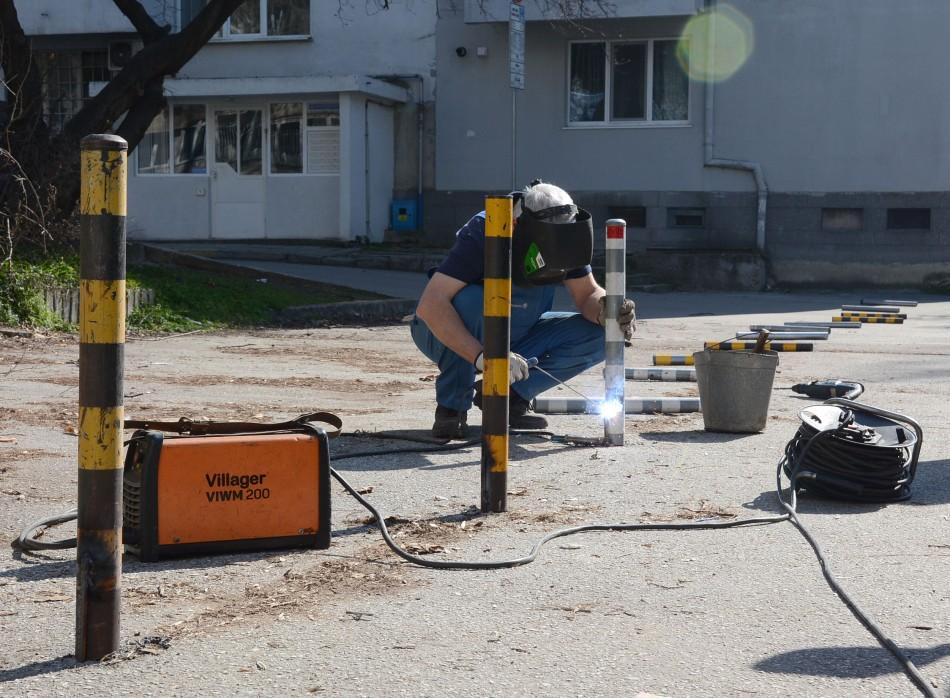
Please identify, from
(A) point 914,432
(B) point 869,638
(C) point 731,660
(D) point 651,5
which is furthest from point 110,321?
(D) point 651,5

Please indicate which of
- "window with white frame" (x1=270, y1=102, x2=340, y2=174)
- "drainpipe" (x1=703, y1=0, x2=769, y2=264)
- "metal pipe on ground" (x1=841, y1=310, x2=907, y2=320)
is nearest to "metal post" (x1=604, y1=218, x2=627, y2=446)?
"metal pipe on ground" (x1=841, y1=310, x2=907, y2=320)

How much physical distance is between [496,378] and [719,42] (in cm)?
1914

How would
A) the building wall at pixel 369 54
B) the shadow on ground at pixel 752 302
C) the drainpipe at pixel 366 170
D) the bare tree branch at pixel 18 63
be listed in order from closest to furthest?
the bare tree branch at pixel 18 63, the shadow on ground at pixel 752 302, the drainpipe at pixel 366 170, the building wall at pixel 369 54

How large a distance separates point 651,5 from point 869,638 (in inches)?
796

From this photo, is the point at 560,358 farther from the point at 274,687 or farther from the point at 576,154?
the point at 576,154

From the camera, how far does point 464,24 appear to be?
24188mm

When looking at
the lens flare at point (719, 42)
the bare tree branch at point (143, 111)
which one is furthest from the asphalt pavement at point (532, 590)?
the lens flare at point (719, 42)

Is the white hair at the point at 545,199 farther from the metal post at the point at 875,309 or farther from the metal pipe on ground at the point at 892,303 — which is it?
the metal pipe on ground at the point at 892,303

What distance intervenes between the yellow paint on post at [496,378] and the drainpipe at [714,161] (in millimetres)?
18443

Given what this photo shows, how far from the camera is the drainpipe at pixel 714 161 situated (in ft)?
75.3

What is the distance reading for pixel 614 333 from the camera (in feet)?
21.8

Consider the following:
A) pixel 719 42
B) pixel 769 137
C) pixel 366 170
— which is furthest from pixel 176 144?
pixel 769 137

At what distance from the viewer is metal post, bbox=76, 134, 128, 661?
328cm

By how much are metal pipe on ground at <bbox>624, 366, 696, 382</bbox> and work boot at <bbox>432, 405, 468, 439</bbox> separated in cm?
280
